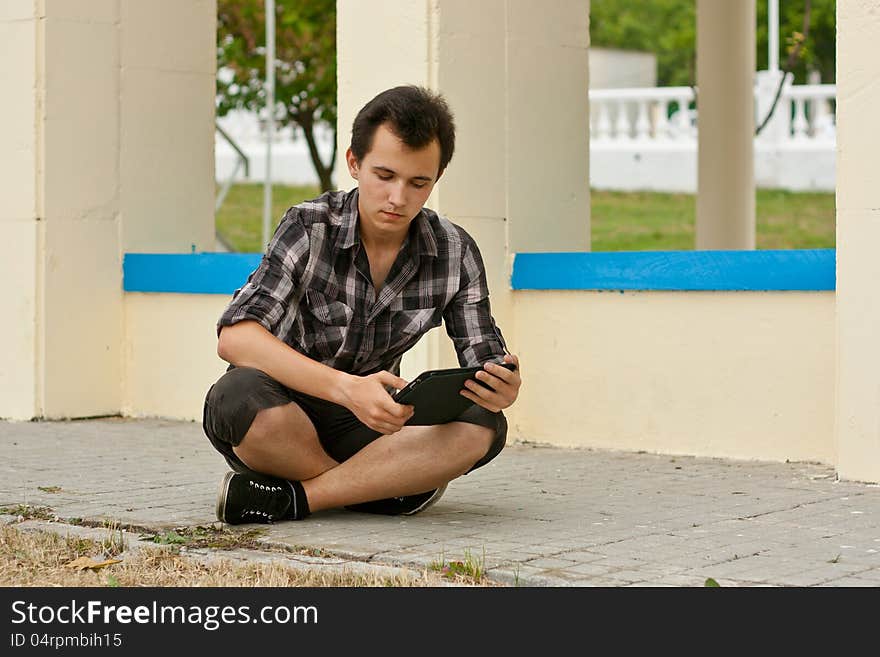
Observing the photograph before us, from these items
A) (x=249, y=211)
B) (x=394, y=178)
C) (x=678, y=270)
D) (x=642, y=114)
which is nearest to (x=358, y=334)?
(x=394, y=178)

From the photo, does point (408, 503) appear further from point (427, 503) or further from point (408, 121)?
point (408, 121)

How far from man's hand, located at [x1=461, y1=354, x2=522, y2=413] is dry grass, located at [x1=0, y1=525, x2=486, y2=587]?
681mm

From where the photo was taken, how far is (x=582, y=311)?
7.06 m

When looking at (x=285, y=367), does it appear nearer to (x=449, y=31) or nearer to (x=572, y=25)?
(x=449, y=31)

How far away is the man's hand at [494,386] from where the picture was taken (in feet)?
14.9

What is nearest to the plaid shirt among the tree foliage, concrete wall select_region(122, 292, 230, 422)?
concrete wall select_region(122, 292, 230, 422)

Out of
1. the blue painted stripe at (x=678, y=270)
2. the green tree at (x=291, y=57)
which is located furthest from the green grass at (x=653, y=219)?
the blue painted stripe at (x=678, y=270)

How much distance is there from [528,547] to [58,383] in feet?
14.1

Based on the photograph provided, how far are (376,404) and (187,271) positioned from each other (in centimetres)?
397

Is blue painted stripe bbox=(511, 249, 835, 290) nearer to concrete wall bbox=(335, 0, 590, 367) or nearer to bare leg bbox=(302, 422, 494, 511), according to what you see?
concrete wall bbox=(335, 0, 590, 367)

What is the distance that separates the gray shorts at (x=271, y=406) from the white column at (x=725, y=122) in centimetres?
573

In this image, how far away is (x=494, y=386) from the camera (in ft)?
14.9

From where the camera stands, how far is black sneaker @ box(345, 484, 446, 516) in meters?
5.08

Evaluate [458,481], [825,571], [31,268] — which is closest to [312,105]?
[31,268]
